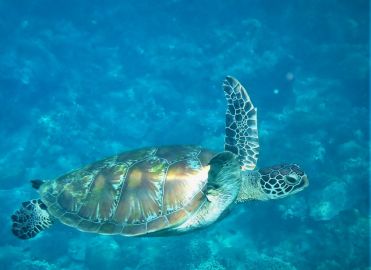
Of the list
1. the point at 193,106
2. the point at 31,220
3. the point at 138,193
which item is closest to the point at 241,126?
the point at 138,193

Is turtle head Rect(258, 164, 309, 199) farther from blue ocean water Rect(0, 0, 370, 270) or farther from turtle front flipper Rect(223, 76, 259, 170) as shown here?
blue ocean water Rect(0, 0, 370, 270)

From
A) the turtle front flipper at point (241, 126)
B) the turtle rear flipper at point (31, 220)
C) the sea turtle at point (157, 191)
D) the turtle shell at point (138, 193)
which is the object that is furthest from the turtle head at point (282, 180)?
the turtle rear flipper at point (31, 220)

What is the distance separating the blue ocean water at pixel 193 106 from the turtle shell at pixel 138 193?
5.37 meters

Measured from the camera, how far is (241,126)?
17.4ft

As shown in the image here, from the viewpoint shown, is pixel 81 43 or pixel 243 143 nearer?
pixel 243 143

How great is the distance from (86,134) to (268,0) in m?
17.2

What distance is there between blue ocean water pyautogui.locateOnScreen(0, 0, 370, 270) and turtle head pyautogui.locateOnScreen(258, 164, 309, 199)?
555cm

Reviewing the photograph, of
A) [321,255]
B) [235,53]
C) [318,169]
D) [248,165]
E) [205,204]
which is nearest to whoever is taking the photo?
[205,204]

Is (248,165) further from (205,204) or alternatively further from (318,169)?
(318,169)

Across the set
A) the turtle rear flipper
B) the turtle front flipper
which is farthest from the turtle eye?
the turtle rear flipper

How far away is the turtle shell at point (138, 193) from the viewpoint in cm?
424

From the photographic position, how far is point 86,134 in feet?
50.0

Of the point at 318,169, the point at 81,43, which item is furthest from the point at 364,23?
the point at 81,43

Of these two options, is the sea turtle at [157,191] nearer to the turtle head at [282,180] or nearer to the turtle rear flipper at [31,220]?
the turtle head at [282,180]
